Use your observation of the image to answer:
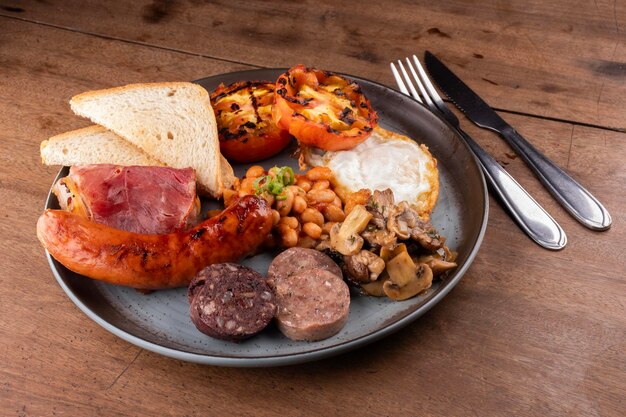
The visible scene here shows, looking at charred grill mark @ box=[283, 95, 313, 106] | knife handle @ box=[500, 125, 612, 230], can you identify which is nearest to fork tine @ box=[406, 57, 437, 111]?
knife handle @ box=[500, 125, 612, 230]

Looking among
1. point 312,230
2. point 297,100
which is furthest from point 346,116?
point 312,230

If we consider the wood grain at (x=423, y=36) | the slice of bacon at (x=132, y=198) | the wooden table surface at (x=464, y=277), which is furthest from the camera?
the wood grain at (x=423, y=36)

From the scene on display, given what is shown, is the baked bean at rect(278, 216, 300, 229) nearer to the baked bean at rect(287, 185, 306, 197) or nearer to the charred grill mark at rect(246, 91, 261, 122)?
the baked bean at rect(287, 185, 306, 197)

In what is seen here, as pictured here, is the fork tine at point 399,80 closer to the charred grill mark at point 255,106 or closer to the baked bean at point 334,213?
the charred grill mark at point 255,106

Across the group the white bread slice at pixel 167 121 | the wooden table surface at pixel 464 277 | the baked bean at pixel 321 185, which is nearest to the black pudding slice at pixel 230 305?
the wooden table surface at pixel 464 277

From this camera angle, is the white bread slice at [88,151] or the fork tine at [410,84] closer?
the white bread slice at [88,151]

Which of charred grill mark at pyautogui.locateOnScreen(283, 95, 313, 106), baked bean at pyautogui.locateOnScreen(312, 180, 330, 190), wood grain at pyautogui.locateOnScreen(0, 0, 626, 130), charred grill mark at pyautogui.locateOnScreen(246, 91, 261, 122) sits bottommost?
wood grain at pyautogui.locateOnScreen(0, 0, 626, 130)

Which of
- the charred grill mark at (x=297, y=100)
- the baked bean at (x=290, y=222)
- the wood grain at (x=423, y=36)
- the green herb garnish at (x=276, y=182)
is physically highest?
the charred grill mark at (x=297, y=100)
